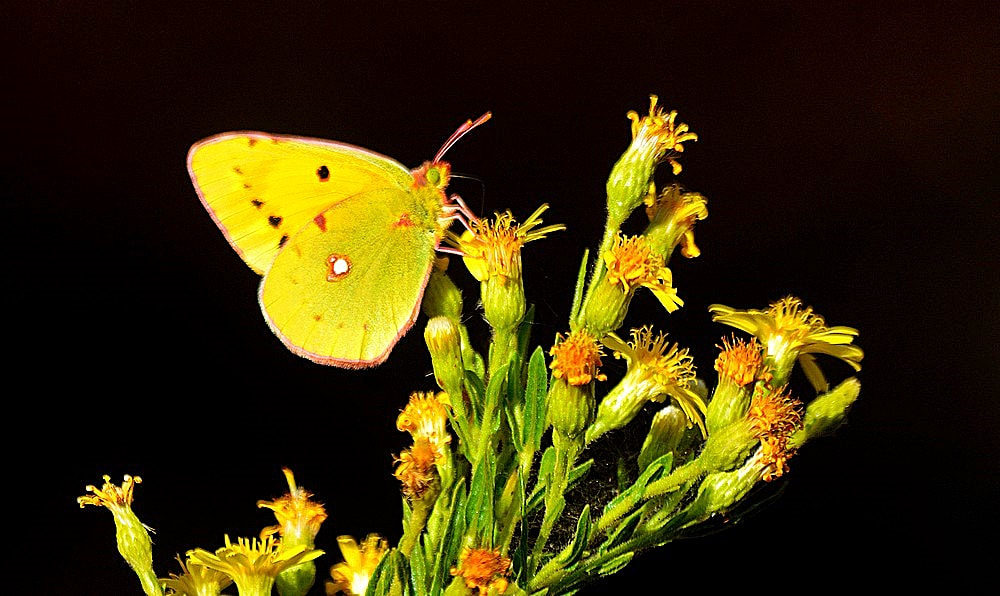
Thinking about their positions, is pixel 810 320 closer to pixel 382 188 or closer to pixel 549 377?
pixel 549 377

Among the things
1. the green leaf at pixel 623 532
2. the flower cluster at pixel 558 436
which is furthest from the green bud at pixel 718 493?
the green leaf at pixel 623 532

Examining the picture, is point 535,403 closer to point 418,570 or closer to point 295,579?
point 418,570

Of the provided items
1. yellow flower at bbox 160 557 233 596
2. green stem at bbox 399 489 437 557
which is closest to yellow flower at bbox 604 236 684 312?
green stem at bbox 399 489 437 557

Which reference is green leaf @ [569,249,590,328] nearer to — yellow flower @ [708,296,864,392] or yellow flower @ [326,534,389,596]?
yellow flower @ [708,296,864,392]

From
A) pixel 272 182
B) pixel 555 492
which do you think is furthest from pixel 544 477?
pixel 272 182

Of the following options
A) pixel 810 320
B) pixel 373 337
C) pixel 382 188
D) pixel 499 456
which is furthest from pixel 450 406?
pixel 810 320

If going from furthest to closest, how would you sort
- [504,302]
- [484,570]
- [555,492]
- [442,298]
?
[442,298], [504,302], [555,492], [484,570]
